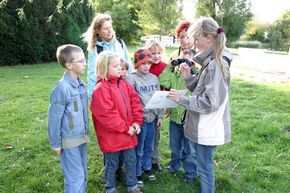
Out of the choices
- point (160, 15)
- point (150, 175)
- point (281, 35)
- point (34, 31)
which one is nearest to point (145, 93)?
point (150, 175)

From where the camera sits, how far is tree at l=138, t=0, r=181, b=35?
98.5 ft

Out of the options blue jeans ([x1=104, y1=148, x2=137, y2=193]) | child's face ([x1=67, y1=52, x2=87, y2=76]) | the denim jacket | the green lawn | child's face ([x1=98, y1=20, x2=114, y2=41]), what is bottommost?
Result: the green lawn

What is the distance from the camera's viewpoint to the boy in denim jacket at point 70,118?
295cm

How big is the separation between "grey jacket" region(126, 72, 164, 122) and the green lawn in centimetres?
85

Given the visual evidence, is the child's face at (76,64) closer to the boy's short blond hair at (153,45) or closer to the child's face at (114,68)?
the child's face at (114,68)

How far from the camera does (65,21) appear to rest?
663 inches

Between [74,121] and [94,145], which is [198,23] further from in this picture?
[94,145]

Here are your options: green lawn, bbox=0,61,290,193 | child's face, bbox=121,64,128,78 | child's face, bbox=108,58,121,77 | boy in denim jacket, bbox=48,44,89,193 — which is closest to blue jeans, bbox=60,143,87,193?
boy in denim jacket, bbox=48,44,89,193

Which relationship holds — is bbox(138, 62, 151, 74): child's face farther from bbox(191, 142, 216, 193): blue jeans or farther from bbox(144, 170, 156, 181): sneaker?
bbox(144, 170, 156, 181): sneaker

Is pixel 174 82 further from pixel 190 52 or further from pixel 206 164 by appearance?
pixel 206 164

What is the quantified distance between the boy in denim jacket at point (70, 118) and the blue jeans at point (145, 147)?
0.70m

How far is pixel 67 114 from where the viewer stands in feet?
9.92

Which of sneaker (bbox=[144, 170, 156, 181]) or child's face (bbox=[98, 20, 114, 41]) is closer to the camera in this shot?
child's face (bbox=[98, 20, 114, 41])

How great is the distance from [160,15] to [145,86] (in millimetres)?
27654
